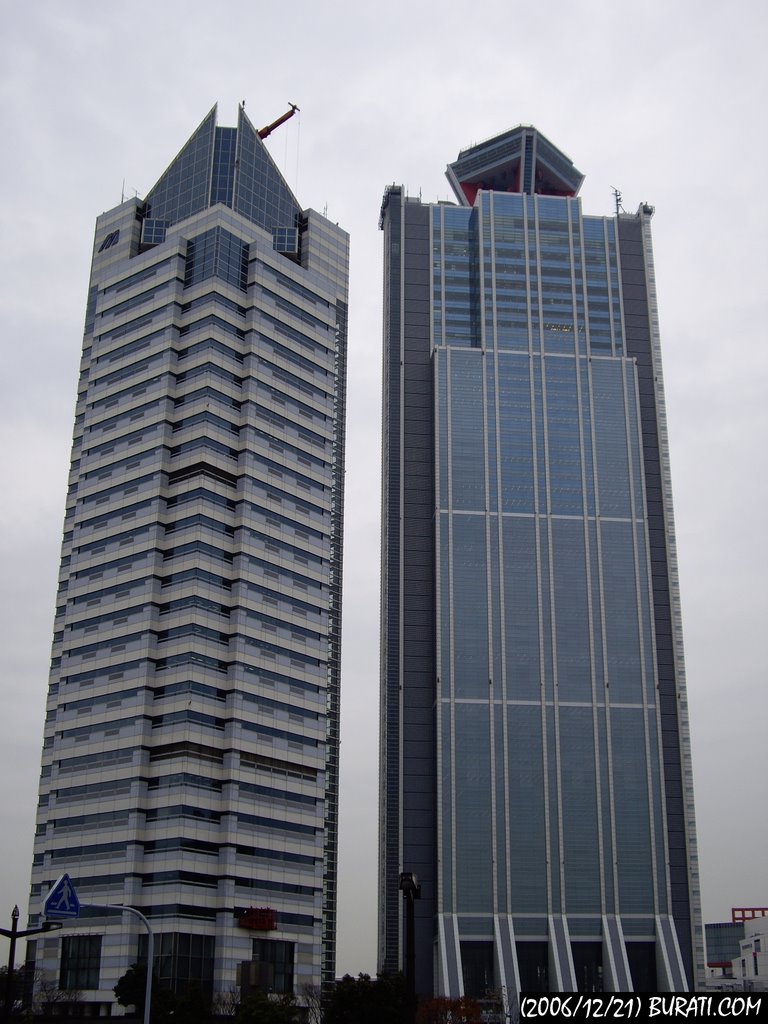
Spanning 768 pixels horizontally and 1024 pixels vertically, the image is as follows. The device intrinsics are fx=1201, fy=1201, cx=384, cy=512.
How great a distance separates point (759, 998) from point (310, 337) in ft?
466

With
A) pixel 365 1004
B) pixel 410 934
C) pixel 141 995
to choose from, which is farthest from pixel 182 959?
pixel 410 934

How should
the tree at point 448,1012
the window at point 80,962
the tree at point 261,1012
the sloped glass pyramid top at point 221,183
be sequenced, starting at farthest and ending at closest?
the sloped glass pyramid top at point 221,183 < the tree at point 448,1012 < the window at point 80,962 < the tree at point 261,1012

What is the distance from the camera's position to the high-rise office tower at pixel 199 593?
150m

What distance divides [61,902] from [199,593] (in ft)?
335

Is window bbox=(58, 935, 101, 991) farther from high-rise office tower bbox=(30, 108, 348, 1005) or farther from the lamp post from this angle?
the lamp post

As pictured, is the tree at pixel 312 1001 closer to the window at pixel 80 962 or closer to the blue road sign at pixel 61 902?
the window at pixel 80 962

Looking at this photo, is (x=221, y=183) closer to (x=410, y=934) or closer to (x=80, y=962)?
(x=80, y=962)

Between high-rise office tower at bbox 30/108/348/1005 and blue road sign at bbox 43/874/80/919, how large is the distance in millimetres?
88450

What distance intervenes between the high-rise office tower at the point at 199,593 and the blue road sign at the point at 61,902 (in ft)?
290

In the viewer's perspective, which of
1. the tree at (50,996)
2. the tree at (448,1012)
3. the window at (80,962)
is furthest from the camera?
the tree at (448,1012)

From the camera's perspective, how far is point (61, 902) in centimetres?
5856

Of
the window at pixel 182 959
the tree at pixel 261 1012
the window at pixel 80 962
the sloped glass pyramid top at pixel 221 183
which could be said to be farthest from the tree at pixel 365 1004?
the sloped glass pyramid top at pixel 221 183

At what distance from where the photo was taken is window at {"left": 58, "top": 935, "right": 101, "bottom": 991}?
14600cm

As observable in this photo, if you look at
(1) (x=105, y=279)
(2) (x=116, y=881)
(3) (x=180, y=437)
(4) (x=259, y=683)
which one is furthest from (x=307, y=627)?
(1) (x=105, y=279)
